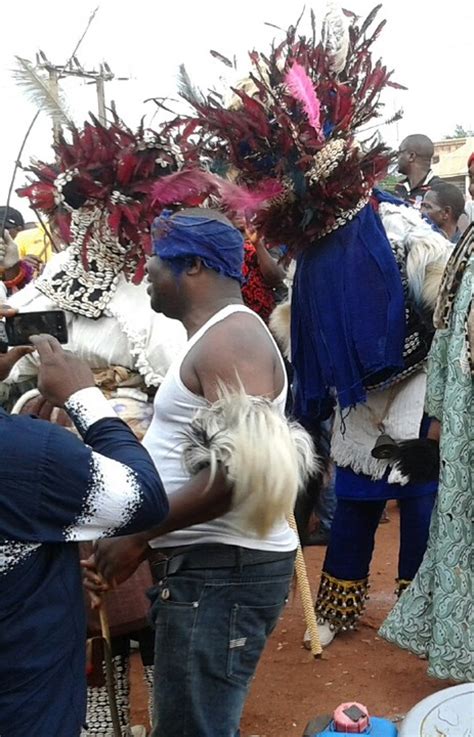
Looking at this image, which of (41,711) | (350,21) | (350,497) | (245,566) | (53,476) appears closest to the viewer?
(53,476)

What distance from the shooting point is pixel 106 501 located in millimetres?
1562

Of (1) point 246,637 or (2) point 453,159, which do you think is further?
(2) point 453,159

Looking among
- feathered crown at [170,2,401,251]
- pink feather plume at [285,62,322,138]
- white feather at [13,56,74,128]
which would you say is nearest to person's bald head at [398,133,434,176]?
feathered crown at [170,2,401,251]

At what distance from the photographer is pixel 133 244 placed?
3074 millimetres

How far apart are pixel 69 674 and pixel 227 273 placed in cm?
113

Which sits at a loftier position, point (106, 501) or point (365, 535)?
point (106, 501)

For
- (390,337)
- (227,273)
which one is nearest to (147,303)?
(227,273)

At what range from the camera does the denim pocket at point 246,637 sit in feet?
7.08

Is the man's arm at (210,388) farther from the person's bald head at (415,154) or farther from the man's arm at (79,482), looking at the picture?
the person's bald head at (415,154)

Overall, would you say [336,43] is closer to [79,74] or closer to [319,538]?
[79,74]

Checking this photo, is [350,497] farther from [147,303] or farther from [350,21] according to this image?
[350,21]

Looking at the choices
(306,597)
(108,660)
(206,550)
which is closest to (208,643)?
(206,550)

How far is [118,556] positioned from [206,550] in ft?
0.74

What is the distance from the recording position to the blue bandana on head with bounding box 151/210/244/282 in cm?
231
